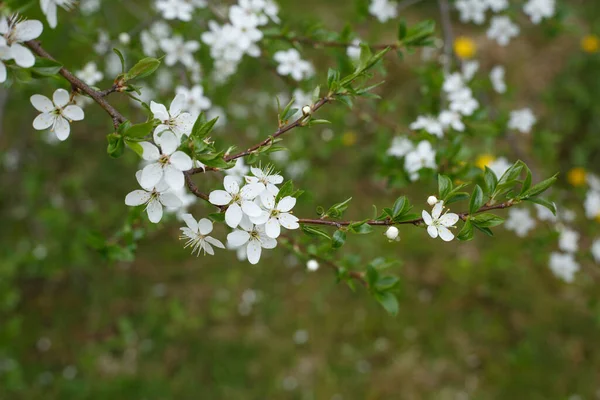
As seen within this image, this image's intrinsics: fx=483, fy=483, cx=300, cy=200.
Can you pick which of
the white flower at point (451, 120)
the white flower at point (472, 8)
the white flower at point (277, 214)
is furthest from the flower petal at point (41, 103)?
the white flower at point (472, 8)

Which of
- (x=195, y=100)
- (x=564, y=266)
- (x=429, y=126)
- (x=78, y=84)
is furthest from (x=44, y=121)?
(x=564, y=266)

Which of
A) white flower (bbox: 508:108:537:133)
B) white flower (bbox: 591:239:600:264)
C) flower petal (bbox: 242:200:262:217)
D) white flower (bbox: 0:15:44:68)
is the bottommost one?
white flower (bbox: 591:239:600:264)

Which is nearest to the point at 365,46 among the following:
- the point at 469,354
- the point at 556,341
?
the point at 469,354

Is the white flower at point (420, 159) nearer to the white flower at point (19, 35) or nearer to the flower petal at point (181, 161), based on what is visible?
the flower petal at point (181, 161)

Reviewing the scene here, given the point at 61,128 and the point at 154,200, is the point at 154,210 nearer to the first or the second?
the point at 154,200

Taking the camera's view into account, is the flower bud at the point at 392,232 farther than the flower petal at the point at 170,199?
Yes

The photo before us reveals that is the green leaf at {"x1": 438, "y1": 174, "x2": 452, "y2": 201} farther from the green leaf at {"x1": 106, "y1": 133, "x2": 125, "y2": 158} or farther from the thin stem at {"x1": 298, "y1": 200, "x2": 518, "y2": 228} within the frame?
the green leaf at {"x1": 106, "y1": 133, "x2": 125, "y2": 158}

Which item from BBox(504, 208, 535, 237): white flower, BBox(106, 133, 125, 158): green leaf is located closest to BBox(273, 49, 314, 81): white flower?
BBox(106, 133, 125, 158): green leaf
